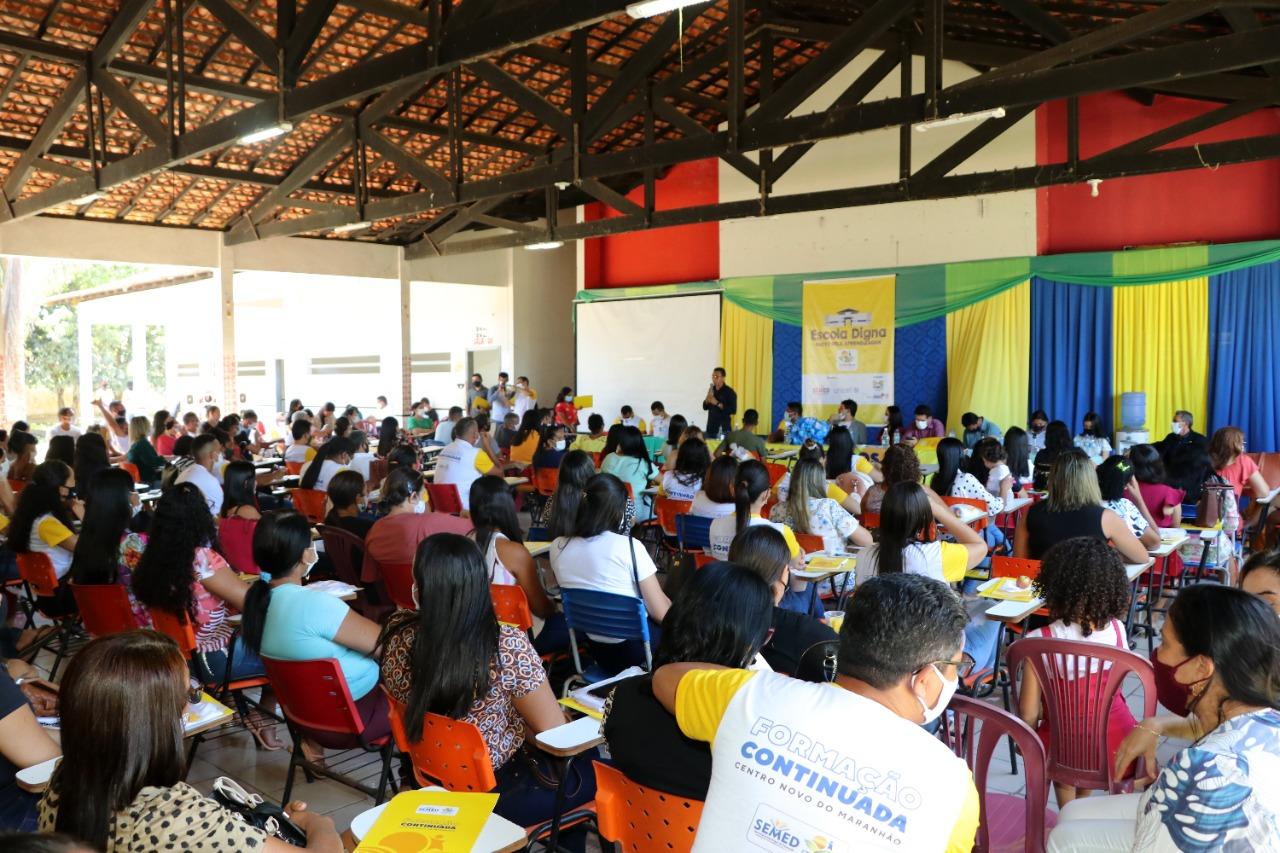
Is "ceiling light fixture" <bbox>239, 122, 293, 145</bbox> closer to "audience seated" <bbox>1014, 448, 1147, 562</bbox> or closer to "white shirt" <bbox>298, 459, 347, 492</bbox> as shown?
"white shirt" <bbox>298, 459, 347, 492</bbox>

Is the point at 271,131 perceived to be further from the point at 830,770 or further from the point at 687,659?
the point at 830,770

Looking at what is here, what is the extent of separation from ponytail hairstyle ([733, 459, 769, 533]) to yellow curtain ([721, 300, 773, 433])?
861 centimetres

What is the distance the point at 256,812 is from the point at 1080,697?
2297mm

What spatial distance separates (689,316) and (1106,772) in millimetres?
11687

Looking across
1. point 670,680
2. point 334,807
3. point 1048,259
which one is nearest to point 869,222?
point 1048,259

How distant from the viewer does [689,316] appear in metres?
14.2

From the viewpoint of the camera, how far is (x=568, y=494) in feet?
14.4

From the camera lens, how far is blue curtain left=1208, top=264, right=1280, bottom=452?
9.67 m

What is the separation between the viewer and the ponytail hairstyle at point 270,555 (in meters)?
3.31

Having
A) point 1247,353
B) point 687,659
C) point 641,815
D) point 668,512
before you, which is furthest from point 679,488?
point 1247,353

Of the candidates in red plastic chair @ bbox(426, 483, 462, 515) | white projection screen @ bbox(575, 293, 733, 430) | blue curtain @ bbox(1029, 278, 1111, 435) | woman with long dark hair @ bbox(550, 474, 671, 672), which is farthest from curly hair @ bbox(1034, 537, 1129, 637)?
white projection screen @ bbox(575, 293, 733, 430)

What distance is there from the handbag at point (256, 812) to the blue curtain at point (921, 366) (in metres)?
11.0

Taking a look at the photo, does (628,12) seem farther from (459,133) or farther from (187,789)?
(459,133)

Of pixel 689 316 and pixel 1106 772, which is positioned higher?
pixel 689 316
